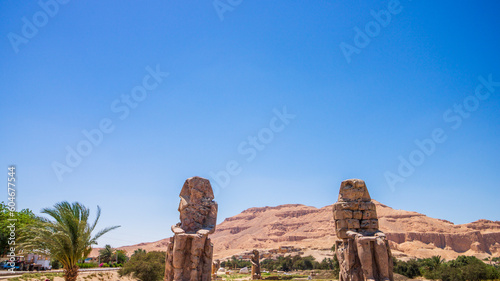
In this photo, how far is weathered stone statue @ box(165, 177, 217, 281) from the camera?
12.0 meters

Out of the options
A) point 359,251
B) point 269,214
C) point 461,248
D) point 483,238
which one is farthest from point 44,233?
point 269,214

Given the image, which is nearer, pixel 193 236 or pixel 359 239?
pixel 359 239

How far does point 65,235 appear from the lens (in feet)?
48.2

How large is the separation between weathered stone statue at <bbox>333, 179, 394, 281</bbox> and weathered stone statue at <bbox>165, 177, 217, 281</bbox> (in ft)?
16.0

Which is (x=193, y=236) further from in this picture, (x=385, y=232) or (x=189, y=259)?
(x=385, y=232)

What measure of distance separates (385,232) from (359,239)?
9628 cm

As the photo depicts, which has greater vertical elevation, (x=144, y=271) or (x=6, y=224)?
(x=6, y=224)

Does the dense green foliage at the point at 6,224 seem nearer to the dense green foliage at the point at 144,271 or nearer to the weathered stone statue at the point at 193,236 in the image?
the dense green foliage at the point at 144,271

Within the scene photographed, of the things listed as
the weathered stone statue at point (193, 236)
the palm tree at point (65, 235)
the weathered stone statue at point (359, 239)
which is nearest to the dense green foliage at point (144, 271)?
the palm tree at point (65, 235)

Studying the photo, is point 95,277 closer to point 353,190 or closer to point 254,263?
point 254,263

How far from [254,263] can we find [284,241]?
304 feet

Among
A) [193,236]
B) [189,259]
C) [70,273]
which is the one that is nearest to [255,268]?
[70,273]

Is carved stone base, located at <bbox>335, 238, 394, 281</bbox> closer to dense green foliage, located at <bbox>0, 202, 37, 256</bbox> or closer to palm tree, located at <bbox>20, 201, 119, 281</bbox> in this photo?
palm tree, located at <bbox>20, 201, 119, 281</bbox>

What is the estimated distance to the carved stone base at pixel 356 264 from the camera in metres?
11.0
